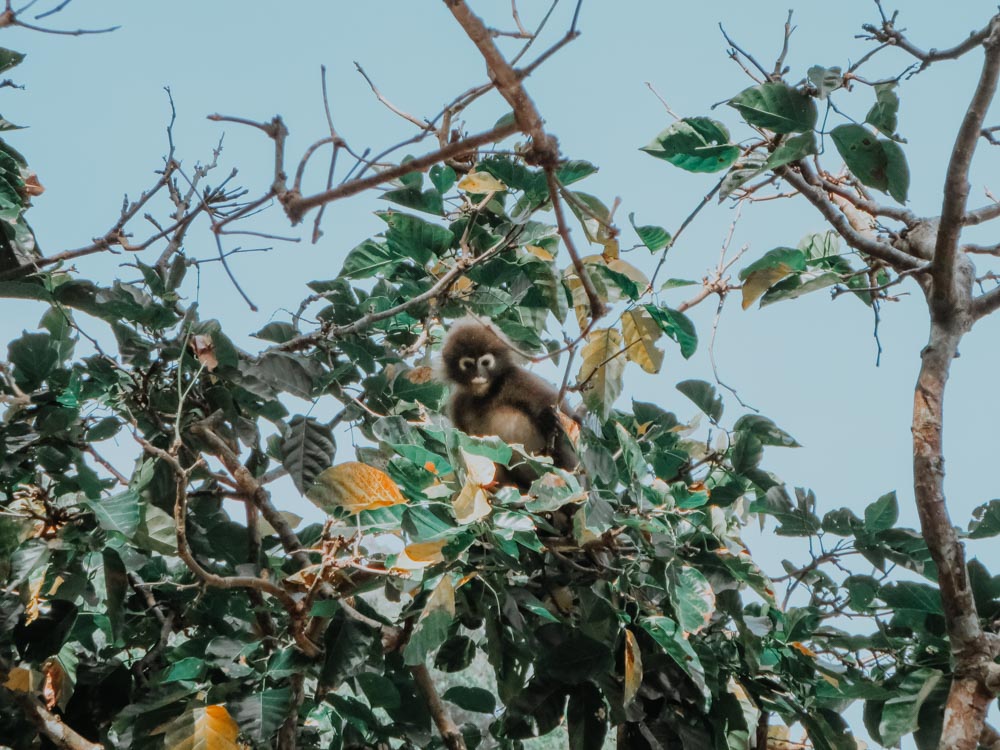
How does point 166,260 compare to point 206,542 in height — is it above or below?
above

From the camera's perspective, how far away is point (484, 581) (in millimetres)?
2027

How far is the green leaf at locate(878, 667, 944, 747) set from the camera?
2076 mm

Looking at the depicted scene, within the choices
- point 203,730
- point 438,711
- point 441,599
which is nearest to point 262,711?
point 203,730

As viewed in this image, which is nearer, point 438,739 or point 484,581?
point 484,581

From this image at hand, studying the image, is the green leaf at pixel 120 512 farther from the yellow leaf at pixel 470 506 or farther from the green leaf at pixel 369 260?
the green leaf at pixel 369 260

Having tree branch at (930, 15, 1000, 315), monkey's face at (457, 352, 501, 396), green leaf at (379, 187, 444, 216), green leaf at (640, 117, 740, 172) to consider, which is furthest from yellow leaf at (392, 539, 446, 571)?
monkey's face at (457, 352, 501, 396)

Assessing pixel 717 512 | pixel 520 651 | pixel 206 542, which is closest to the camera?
pixel 520 651

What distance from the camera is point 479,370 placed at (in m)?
3.51

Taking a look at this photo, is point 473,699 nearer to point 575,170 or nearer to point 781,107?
point 575,170

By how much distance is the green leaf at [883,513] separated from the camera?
7.33ft

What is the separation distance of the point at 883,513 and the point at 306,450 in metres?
1.36

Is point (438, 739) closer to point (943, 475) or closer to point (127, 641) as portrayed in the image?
point (127, 641)

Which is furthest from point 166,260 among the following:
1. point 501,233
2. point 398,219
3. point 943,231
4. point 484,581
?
point 943,231

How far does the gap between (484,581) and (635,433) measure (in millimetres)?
775
